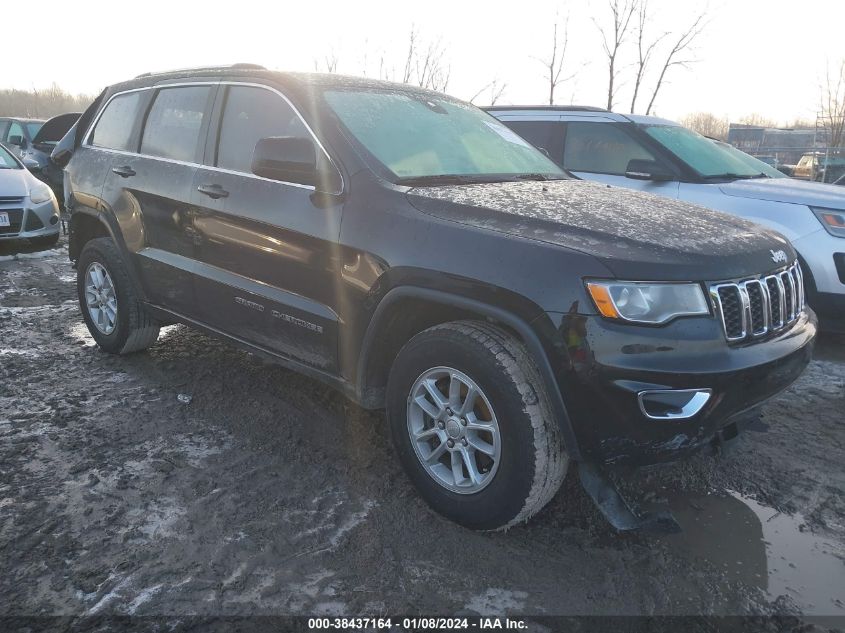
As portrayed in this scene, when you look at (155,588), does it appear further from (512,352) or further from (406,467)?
(512,352)

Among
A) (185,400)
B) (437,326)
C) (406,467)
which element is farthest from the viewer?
(185,400)

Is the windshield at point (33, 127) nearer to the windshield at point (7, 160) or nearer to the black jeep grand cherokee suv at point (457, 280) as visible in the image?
the windshield at point (7, 160)

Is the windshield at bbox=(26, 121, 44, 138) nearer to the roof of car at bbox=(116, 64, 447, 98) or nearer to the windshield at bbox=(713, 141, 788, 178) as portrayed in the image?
the roof of car at bbox=(116, 64, 447, 98)

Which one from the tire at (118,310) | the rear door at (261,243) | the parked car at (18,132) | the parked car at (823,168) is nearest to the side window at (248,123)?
the rear door at (261,243)

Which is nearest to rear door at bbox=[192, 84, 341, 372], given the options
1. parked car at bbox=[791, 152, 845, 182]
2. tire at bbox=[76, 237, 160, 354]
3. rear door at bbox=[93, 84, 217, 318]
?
rear door at bbox=[93, 84, 217, 318]

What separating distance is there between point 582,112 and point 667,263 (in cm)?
458

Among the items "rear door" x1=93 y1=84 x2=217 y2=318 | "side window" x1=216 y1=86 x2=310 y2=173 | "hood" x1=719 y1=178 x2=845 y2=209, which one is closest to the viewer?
"side window" x1=216 y1=86 x2=310 y2=173

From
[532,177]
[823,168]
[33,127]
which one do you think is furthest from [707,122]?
[532,177]

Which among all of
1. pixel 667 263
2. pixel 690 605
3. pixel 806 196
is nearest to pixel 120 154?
pixel 667 263

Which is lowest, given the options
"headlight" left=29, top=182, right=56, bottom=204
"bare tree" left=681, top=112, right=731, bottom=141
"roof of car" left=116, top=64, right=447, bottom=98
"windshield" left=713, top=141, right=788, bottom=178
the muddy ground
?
the muddy ground

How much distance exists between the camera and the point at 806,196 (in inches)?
203

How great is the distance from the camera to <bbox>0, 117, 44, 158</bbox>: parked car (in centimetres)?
1277

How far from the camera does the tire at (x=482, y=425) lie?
2348 millimetres

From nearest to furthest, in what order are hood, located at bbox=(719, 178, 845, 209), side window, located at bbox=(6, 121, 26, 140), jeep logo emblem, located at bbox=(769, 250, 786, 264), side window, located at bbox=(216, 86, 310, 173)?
jeep logo emblem, located at bbox=(769, 250, 786, 264) → side window, located at bbox=(216, 86, 310, 173) → hood, located at bbox=(719, 178, 845, 209) → side window, located at bbox=(6, 121, 26, 140)
